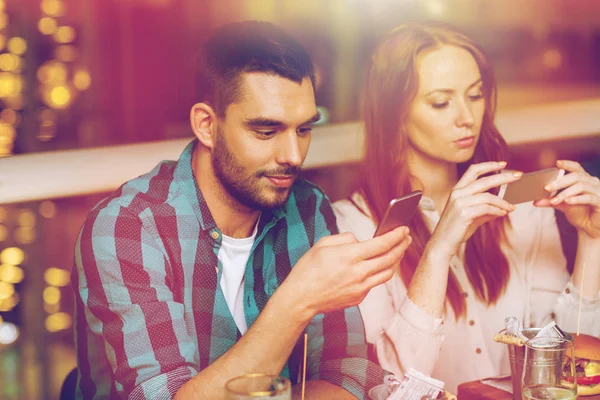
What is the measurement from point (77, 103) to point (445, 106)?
108 centimetres

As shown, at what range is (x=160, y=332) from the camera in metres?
1.67

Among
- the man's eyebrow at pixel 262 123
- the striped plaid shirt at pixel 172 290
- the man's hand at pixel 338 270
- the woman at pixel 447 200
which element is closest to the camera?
the man's hand at pixel 338 270

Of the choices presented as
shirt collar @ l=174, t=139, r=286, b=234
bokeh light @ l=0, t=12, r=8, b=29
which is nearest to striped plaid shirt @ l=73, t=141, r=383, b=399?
shirt collar @ l=174, t=139, r=286, b=234

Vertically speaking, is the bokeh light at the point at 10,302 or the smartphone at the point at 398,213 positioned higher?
the smartphone at the point at 398,213

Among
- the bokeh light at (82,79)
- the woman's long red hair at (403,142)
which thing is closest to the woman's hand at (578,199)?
the woman's long red hair at (403,142)

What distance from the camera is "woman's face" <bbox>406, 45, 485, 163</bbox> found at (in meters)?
2.26

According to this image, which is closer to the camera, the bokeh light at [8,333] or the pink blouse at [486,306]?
the bokeh light at [8,333]

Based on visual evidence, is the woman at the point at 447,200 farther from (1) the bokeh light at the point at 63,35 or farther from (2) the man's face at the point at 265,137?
(1) the bokeh light at the point at 63,35

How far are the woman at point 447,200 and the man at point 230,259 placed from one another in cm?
24

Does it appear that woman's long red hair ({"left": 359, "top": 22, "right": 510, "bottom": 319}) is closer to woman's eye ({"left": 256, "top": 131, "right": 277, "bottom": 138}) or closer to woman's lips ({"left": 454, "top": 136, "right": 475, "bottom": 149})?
woman's lips ({"left": 454, "top": 136, "right": 475, "bottom": 149})

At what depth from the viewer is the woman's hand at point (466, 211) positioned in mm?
2055

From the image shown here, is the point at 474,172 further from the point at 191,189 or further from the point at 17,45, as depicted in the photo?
the point at 17,45

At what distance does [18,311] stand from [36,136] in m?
0.48

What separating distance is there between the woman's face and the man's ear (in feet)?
2.15
